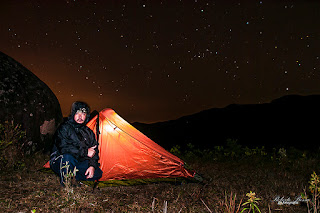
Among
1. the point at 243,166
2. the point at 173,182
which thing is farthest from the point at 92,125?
the point at 243,166

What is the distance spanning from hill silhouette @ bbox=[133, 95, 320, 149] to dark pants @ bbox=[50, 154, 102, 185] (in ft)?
105

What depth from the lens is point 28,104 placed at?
8.49 metres

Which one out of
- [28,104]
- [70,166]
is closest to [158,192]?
[70,166]

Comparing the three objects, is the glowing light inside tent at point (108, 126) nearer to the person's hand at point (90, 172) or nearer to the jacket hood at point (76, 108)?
the jacket hood at point (76, 108)

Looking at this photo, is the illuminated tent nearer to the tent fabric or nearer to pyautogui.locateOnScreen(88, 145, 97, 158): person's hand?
the tent fabric

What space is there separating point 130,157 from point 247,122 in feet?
140

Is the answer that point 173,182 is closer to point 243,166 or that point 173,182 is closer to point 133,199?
point 133,199

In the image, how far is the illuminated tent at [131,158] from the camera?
5.93 meters

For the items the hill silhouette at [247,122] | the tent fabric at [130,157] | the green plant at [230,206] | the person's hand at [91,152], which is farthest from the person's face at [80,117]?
the hill silhouette at [247,122]

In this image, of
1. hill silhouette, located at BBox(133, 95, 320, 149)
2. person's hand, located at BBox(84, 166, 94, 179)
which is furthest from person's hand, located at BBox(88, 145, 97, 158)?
hill silhouette, located at BBox(133, 95, 320, 149)

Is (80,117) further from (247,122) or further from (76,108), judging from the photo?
(247,122)

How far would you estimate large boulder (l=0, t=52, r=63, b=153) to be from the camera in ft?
26.6

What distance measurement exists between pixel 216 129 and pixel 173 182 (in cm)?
3839

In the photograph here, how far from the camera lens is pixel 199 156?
399 inches
